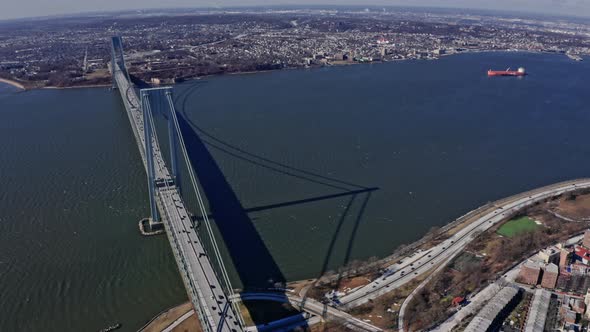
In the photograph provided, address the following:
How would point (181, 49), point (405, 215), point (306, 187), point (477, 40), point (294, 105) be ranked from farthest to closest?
1. point (477, 40)
2. point (181, 49)
3. point (294, 105)
4. point (306, 187)
5. point (405, 215)

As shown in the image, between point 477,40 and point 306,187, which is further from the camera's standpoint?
point 477,40

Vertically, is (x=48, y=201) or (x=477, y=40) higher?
(x=477, y=40)

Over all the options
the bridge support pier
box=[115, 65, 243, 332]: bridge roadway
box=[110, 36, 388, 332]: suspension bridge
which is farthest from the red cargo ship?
the bridge support pier

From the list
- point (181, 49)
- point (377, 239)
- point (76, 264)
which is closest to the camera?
point (76, 264)

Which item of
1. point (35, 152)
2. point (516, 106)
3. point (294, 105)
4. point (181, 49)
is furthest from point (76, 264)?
point (181, 49)

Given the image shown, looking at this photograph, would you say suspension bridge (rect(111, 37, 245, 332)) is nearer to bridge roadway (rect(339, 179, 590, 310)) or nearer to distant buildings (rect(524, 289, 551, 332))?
bridge roadway (rect(339, 179, 590, 310))

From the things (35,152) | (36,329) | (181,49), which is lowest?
(36,329)

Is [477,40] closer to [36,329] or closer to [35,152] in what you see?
[35,152]
